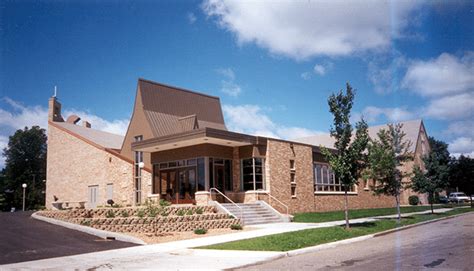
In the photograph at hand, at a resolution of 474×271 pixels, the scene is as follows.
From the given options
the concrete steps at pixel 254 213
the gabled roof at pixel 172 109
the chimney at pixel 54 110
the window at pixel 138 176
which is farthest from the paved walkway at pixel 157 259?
the chimney at pixel 54 110

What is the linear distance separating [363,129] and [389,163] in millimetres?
5688

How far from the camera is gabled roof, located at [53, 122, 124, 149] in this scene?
124ft

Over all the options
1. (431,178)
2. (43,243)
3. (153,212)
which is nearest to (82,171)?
(153,212)

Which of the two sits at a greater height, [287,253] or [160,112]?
[160,112]

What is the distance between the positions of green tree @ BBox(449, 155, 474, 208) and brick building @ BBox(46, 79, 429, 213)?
1348 centimetres

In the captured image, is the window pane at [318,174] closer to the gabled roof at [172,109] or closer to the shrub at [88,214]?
the gabled roof at [172,109]

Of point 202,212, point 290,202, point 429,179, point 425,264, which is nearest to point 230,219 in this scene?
point 202,212

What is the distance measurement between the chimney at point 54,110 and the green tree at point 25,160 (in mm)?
29587

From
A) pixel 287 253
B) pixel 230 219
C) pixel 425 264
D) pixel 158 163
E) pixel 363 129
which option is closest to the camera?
pixel 425 264

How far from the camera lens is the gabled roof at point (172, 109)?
31703mm

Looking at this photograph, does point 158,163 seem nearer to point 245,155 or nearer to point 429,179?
point 245,155

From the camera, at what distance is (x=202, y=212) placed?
70.0 feet

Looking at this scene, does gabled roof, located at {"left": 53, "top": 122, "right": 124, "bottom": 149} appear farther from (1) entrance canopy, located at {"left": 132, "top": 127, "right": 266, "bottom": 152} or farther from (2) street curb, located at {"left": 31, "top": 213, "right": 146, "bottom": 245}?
(2) street curb, located at {"left": 31, "top": 213, "right": 146, "bottom": 245}

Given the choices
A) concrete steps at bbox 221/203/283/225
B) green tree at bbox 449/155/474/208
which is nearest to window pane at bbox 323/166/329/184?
concrete steps at bbox 221/203/283/225
